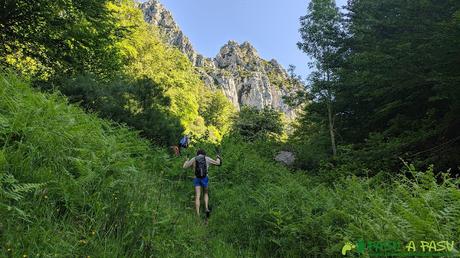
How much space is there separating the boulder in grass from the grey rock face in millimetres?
101260

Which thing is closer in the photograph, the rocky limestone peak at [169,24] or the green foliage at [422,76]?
the green foliage at [422,76]

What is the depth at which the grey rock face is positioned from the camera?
136m

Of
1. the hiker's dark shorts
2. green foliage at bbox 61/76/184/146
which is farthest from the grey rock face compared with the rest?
the hiker's dark shorts

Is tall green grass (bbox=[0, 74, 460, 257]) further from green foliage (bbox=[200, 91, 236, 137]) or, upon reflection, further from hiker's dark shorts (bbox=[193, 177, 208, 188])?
green foliage (bbox=[200, 91, 236, 137])

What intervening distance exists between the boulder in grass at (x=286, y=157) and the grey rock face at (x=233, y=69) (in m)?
101

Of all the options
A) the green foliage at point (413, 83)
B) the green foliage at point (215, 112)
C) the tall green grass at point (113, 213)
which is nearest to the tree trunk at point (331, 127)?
the green foliage at point (413, 83)

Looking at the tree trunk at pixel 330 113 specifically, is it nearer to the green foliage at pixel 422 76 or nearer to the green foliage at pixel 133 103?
the green foliage at pixel 422 76

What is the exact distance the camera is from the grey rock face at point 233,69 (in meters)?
136

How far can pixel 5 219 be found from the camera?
315 cm

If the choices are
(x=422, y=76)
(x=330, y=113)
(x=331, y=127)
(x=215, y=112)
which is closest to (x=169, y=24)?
(x=215, y=112)

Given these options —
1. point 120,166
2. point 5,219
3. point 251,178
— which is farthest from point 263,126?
point 5,219

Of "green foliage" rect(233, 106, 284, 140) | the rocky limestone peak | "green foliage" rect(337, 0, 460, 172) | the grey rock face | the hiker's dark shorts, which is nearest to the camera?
the hiker's dark shorts

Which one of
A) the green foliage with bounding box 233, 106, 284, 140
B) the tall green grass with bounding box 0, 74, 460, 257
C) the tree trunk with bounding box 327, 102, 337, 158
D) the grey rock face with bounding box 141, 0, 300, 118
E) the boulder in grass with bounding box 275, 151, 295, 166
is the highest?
the grey rock face with bounding box 141, 0, 300, 118

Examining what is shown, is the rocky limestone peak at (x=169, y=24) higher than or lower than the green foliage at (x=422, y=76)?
higher
